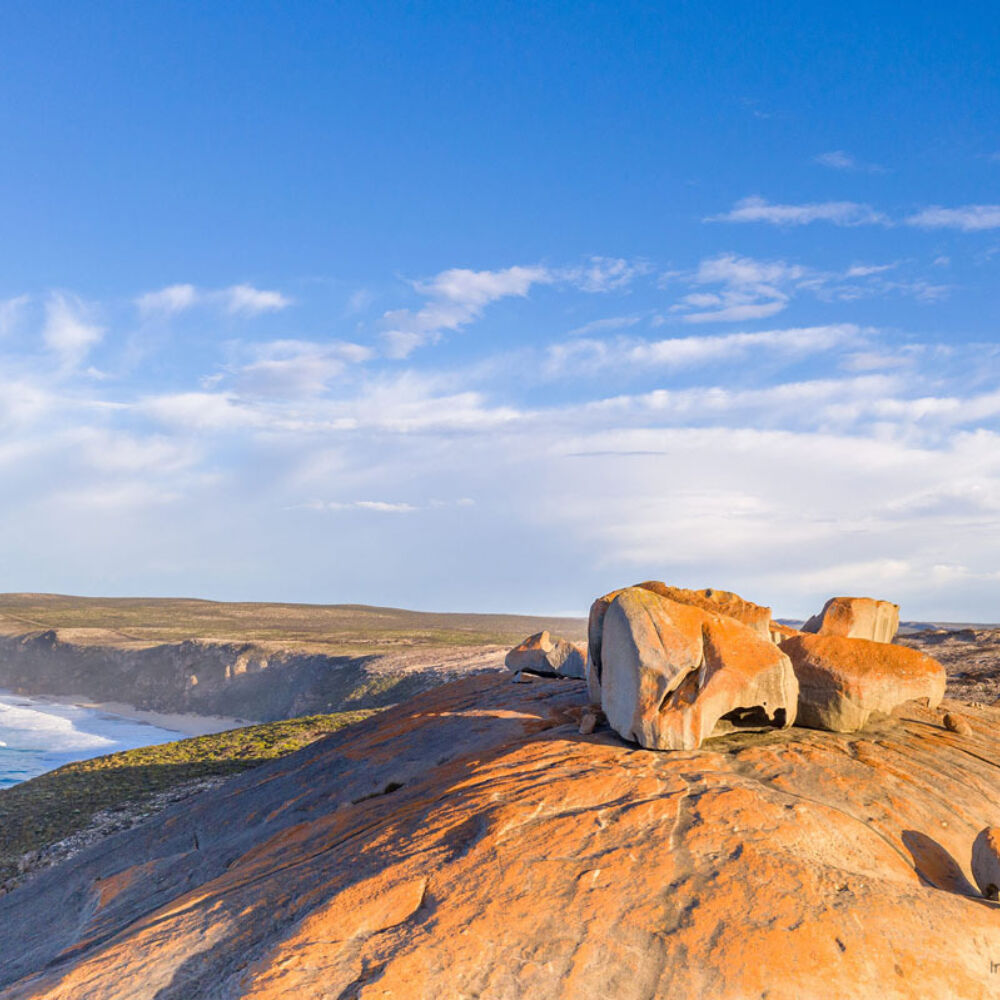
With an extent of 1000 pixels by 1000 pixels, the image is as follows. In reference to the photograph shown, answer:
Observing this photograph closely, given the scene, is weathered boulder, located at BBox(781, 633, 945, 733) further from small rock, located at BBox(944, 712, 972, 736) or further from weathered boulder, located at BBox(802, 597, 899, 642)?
weathered boulder, located at BBox(802, 597, 899, 642)

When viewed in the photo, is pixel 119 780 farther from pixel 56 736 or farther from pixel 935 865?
pixel 56 736

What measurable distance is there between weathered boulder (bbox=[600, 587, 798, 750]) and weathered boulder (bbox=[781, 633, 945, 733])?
69cm

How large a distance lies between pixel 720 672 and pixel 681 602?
227 cm

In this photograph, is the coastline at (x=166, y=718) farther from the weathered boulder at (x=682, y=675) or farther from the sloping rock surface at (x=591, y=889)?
the weathered boulder at (x=682, y=675)

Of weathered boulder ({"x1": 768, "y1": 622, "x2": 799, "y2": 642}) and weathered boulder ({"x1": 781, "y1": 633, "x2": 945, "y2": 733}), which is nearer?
weathered boulder ({"x1": 781, "y1": 633, "x2": 945, "y2": 733})

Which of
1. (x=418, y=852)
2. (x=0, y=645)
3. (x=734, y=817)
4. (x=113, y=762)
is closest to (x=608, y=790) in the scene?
(x=734, y=817)

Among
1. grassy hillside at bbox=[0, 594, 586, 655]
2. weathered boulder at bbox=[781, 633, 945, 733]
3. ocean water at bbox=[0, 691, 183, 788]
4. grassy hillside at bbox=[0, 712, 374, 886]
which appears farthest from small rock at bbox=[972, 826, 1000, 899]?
grassy hillside at bbox=[0, 594, 586, 655]

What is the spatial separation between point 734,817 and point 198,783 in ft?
63.2

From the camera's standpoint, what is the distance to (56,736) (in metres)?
52.1

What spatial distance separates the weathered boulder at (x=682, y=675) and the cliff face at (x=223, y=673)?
1301 inches

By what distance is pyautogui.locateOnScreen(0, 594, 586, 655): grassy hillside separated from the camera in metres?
76.6

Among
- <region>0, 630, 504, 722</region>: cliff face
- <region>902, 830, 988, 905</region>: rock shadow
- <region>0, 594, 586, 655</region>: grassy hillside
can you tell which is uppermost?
<region>902, 830, 988, 905</region>: rock shadow

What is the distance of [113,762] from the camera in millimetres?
27906

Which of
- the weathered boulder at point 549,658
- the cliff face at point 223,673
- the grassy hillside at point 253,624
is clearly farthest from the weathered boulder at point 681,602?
the grassy hillside at point 253,624
